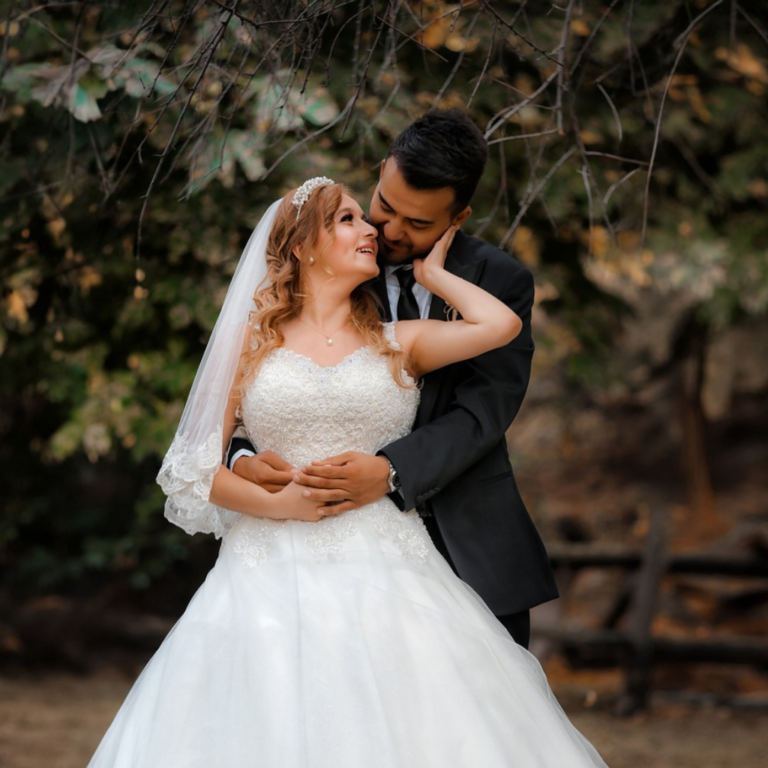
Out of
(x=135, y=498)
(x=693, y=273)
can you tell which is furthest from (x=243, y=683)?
(x=135, y=498)

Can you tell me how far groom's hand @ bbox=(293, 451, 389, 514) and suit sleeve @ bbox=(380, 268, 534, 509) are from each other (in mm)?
66

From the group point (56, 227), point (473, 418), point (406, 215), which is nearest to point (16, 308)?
point (56, 227)

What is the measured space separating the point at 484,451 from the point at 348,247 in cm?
69

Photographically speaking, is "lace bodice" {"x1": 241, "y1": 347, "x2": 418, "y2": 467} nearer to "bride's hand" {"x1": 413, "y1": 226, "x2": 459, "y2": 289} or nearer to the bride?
the bride

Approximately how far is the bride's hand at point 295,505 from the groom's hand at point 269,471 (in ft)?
0.12

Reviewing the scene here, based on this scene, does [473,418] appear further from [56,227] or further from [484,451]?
[56,227]

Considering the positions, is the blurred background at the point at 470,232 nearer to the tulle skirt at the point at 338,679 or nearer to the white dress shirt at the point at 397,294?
the white dress shirt at the point at 397,294

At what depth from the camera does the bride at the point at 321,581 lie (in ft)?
8.20

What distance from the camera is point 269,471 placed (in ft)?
9.27

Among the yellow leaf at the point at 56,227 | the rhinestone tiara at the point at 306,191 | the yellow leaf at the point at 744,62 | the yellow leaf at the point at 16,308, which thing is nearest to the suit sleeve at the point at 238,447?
the rhinestone tiara at the point at 306,191

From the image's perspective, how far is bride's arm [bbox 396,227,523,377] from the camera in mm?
2822

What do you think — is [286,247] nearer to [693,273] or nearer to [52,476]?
[693,273]

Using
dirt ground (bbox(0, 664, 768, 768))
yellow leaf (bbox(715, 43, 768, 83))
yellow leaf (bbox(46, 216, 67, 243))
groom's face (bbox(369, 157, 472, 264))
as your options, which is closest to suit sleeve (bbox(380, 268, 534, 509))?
groom's face (bbox(369, 157, 472, 264))

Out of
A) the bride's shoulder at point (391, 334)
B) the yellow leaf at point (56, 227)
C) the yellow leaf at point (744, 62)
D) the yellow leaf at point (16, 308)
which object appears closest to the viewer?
the bride's shoulder at point (391, 334)
